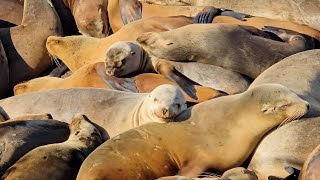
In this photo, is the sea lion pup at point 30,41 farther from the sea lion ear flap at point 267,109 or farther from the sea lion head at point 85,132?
the sea lion ear flap at point 267,109

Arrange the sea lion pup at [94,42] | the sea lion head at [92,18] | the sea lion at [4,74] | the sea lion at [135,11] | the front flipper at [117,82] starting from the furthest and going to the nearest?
the sea lion head at [92,18] < the sea lion at [135,11] < the sea lion at [4,74] < the sea lion pup at [94,42] < the front flipper at [117,82]

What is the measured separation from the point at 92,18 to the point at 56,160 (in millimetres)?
3402

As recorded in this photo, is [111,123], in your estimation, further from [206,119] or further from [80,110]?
[206,119]

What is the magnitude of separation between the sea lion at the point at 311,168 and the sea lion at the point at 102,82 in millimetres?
1704

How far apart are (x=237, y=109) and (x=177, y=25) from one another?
87.8 inches

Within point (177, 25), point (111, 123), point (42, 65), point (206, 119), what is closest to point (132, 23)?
point (177, 25)

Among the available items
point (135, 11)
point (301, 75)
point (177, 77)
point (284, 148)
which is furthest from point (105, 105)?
point (135, 11)

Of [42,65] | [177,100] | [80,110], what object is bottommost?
[42,65]

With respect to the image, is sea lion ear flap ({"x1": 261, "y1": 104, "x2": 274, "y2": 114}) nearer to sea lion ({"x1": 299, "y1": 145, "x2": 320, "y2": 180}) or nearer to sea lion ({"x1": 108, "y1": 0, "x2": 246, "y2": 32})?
sea lion ({"x1": 299, "y1": 145, "x2": 320, "y2": 180})

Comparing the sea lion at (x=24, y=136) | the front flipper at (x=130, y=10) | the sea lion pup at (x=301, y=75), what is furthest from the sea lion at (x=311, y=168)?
the front flipper at (x=130, y=10)

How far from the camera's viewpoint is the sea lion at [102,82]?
6.41 metres

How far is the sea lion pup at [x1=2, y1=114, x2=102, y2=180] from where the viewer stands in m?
4.77

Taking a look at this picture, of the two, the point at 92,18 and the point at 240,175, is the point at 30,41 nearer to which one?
the point at 92,18

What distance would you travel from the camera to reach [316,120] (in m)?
5.17
